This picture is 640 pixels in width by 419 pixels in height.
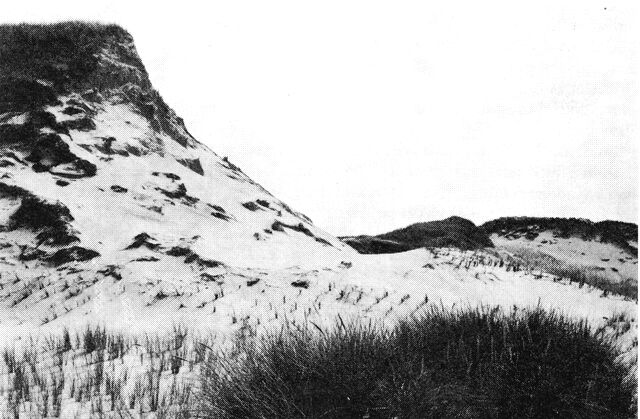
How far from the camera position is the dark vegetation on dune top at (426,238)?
17.4 metres

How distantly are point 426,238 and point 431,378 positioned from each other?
17.1 m

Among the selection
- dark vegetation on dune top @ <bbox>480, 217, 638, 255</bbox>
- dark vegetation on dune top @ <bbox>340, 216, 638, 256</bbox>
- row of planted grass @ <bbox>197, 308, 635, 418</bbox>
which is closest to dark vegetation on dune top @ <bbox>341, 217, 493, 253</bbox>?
dark vegetation on dune top @ <bbox>340, 216, 638, 256</bbox>

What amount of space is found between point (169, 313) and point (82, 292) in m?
1.83

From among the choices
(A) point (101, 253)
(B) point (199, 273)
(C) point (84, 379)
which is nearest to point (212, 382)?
(C) point (84, 379)

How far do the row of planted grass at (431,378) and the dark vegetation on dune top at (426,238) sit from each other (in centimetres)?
1393

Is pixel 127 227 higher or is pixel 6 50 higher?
pixel 6 50

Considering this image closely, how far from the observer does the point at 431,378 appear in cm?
236

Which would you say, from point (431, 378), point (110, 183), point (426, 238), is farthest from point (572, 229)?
point (431, 378)

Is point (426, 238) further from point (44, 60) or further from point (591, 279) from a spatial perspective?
point (44, 60)

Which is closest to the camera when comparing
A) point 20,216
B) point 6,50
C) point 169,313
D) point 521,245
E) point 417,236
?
point 169,313

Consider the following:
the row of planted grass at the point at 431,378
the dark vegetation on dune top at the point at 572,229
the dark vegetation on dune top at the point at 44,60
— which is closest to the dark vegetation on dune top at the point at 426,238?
the dark vegetation on dune top at the point at 572,229

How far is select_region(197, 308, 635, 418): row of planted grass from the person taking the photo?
2094 mm

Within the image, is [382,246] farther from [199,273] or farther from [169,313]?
[169,313]

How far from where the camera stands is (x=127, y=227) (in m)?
9.55
